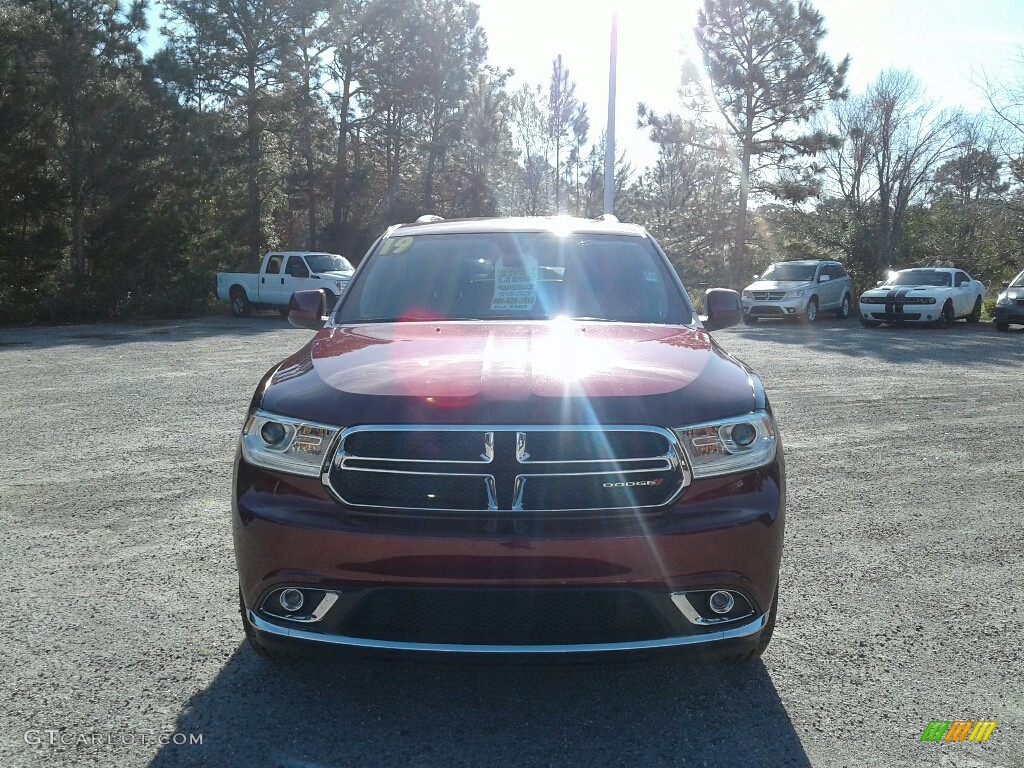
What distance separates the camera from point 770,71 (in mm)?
34438

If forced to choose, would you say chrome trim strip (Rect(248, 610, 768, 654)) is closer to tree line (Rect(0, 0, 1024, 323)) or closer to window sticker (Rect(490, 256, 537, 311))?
window sticker (Rect(490, 256, 537, 311))

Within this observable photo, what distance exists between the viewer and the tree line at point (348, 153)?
26.3 meters

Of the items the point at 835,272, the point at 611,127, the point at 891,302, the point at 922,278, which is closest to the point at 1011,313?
the point at 891,302

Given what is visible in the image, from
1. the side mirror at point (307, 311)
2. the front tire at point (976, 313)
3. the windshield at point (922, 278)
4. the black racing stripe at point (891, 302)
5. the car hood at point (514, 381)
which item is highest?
the side mirror at point (307, 311)

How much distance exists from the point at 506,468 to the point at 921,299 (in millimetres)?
22538

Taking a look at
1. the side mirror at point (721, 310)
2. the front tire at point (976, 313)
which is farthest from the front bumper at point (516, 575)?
the front tire at point (976, 313)

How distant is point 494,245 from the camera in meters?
4.61

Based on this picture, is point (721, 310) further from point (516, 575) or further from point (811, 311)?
point (811, 311)

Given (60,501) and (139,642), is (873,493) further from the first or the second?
(60,501)

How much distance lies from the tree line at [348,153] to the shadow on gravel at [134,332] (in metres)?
2.71

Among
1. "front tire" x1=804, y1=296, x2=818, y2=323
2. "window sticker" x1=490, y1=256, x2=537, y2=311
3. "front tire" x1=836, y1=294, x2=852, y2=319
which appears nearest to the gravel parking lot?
"window sticker" x1=490, y1=256, x2=537, y2=311

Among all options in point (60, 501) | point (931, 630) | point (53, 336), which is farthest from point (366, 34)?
point (931, 630)

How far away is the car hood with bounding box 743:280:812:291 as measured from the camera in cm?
2462

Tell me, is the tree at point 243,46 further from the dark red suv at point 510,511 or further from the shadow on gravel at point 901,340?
the dark red suv at point 510,511
